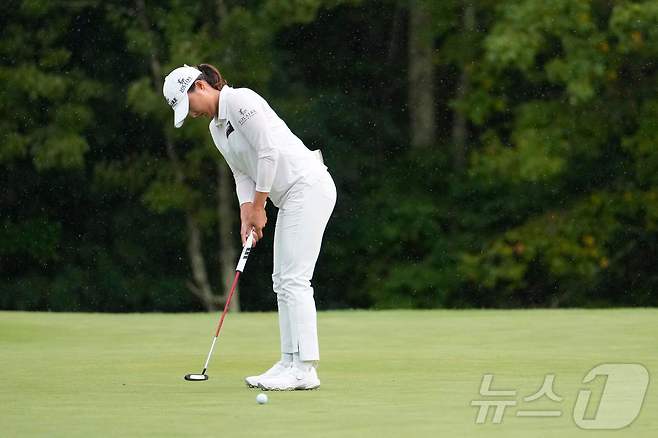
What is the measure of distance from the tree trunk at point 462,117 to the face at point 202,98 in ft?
53.4

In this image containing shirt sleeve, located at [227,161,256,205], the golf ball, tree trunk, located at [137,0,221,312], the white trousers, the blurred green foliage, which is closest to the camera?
the golf ball

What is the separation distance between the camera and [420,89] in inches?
947

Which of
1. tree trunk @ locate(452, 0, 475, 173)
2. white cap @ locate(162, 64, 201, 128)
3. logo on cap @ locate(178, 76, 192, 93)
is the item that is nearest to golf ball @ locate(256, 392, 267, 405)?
white cap @ locate(162, 64, 201, 128)

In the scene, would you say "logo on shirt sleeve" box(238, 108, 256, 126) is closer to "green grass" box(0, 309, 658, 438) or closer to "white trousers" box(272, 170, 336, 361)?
"white trousers" box(272, 170, 336, 361)

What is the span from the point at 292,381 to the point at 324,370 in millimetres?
1151

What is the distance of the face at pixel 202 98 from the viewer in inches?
268

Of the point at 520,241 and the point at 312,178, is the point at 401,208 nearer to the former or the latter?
the point at 520,241

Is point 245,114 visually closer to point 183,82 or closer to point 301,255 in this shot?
point 183,82

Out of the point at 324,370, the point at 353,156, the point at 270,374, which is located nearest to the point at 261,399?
the point at 270,374

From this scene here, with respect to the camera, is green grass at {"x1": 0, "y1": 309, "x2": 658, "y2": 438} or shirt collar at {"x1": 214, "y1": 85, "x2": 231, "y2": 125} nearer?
green grass at {"x1": 0, "y1": 309, "x2": 658, "y2": 438}

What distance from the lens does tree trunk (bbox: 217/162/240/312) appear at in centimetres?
2305

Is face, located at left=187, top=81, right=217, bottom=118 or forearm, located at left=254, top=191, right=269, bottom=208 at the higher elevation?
face, located at left=187, top=81, right=217, bottom=118

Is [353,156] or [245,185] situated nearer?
[245,185]

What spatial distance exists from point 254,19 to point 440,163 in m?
3.67
